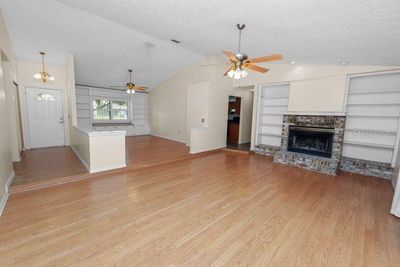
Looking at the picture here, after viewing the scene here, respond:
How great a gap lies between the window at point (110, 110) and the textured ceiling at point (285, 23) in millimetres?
5660

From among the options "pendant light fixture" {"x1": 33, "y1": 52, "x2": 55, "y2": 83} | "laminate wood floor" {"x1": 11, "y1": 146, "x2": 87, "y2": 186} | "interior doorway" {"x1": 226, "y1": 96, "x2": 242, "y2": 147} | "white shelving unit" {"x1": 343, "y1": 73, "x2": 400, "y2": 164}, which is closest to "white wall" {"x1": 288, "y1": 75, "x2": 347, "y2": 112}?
"white shelving unit" {"x1": 343, "y1": 73, "x2": 400, "y2": 164}

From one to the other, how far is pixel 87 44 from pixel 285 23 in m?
4.65

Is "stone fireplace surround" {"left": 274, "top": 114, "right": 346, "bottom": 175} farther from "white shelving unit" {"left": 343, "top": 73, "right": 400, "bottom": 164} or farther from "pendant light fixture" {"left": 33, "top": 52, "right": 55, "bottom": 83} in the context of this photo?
"pendant light fixture" {"left": 33, "top": 52, "right": 55, "bottom": 83}

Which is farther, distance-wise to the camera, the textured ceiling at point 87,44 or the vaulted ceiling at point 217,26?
the textured ceiling at point 87,44

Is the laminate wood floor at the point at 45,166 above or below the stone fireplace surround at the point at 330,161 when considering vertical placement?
below

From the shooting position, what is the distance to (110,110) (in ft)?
27.9

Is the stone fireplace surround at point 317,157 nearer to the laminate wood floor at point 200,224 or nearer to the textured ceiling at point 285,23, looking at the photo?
the laminate wood floor at point 200,224

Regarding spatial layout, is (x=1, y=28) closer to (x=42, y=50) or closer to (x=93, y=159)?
(x=42, y=50)

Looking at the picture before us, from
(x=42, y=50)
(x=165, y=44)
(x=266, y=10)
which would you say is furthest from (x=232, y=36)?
(x=42, y=50)

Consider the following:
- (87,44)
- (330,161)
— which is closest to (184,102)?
(87,44)

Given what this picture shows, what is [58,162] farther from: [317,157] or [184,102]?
[317,157]

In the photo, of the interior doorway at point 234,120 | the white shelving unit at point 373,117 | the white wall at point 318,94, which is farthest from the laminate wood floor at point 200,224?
the interior doorway at point 234,120

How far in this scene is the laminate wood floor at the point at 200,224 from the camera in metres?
1.70

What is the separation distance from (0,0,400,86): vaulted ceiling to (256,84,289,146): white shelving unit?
165cm
